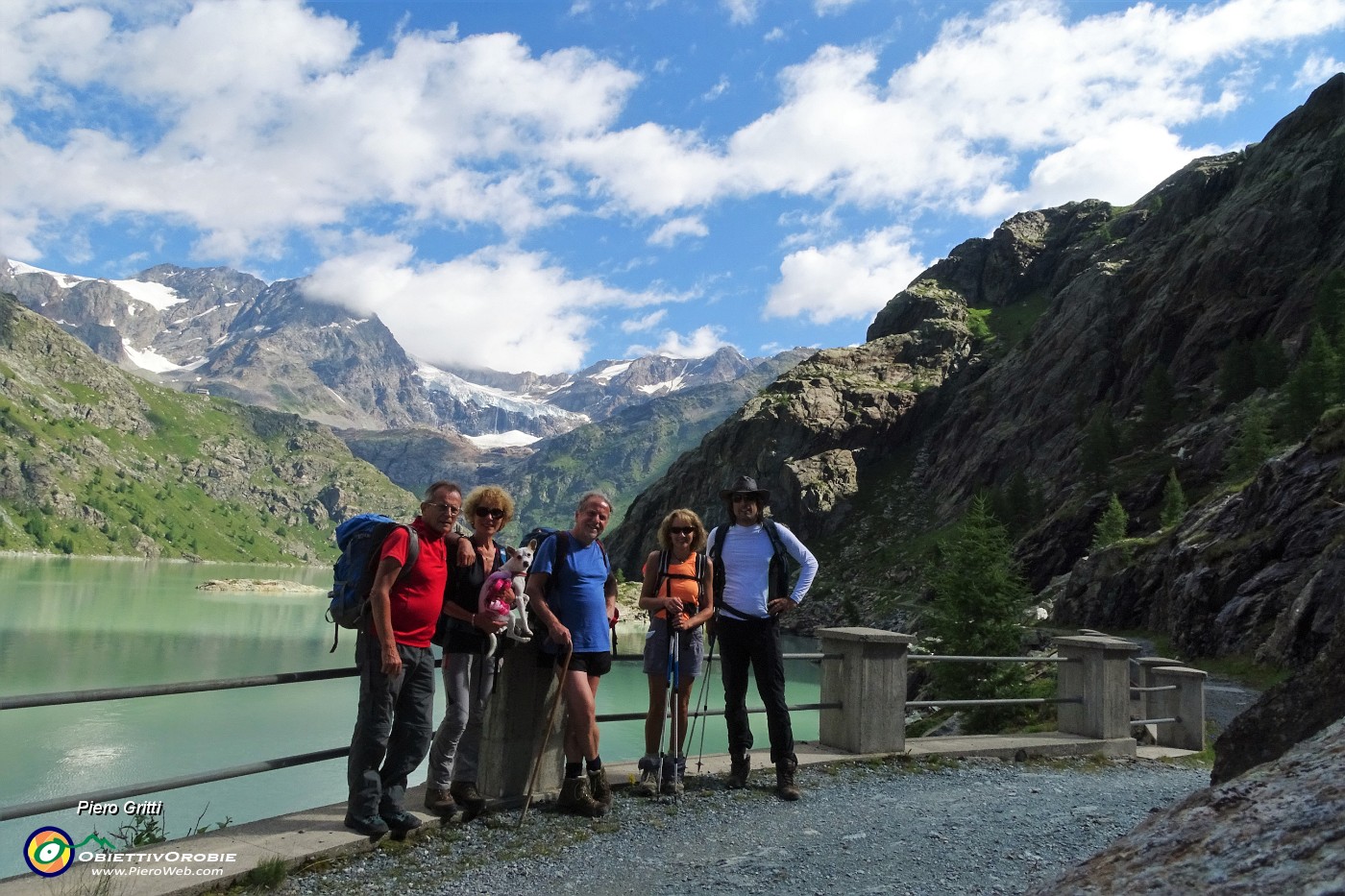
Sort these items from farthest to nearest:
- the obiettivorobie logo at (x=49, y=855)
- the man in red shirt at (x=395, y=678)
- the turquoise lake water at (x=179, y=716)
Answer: the turquoise lake water at (x=179, y=716) < the man in red shirt at (x=395, y=678) < the obiettivorobie logo at (x=49, y=855)

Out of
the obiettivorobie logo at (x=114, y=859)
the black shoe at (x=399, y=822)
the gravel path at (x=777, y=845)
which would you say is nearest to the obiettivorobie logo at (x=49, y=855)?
the obiettivorobie logo at (x=114, y=859)

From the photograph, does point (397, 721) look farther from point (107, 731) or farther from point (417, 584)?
point (107, 731)

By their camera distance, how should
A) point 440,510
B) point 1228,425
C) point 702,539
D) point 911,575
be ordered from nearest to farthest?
point 440,510
point 702,539
point 1228,425
point 911,575

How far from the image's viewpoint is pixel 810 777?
964 cm

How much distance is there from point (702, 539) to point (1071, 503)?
83.6 meters

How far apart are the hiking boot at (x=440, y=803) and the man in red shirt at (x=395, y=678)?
0.29 metres

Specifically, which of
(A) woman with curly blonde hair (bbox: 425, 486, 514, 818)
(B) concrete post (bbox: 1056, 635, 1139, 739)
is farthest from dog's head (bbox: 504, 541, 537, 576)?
(B) concrete post (bbox: 1056, 635, 1139, 739)

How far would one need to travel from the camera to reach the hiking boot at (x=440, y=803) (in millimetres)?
7211

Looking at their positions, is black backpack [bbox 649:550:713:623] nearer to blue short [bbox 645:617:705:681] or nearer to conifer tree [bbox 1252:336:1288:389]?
blue short [bbox 645:617:705:681]

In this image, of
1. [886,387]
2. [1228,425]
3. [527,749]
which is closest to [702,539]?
[527,749]

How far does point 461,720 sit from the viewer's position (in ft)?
23.8

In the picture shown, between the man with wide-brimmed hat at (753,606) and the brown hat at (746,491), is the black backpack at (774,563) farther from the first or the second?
the brown hat at (746,491)

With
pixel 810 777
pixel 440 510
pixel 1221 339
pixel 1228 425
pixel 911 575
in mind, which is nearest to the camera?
pixel 440 510

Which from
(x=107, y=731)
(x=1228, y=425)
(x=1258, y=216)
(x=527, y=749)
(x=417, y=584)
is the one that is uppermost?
(x=1258, y=216)
